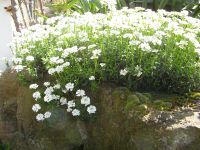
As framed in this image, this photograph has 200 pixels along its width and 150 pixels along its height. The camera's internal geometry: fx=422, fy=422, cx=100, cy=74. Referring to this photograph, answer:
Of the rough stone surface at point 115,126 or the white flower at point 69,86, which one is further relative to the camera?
the white flower at point 69,86

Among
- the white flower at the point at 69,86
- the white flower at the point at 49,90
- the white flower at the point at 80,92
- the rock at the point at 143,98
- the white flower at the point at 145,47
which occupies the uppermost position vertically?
the white flower at the point at 145,47

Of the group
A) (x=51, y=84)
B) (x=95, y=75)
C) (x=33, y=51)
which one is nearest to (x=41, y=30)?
(x=33, y=51)

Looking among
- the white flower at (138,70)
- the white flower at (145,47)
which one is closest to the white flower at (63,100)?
the white flower at (138,70)

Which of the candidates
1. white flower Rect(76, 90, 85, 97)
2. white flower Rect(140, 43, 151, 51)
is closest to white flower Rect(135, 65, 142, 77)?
white flower Rect(140, 43, 151, 51)

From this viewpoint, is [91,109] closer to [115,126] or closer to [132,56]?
[115,126]

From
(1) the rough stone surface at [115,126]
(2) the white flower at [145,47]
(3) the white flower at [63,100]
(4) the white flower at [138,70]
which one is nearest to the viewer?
(1) the rough stone surface at [115,126]

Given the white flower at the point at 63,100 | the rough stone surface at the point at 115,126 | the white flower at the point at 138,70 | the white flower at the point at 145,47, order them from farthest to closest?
1. the white flower at the point at 63,100
2. the white flower at the point at 138,70
3. the white flower at the point at 145,47
4. the rough stone surface at the point at 115,126

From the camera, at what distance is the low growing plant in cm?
374

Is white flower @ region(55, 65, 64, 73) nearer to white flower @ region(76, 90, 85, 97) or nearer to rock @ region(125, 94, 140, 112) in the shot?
white flower @ region(76, 90, 85, 97)

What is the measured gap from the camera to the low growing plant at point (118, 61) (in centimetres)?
374

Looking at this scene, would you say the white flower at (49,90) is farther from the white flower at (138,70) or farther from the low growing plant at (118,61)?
the white flower at (138,70)

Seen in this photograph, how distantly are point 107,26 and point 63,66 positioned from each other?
709mm

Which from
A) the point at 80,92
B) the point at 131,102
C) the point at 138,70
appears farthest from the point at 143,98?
the point at 80,92

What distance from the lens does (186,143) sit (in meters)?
3.35
